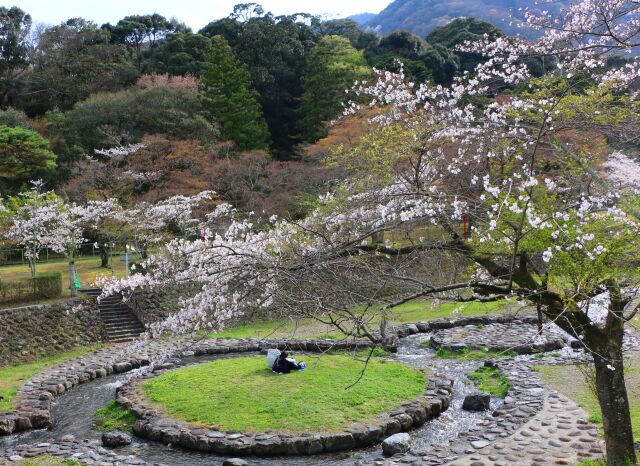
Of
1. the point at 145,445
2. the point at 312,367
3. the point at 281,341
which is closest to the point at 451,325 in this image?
the point at 281,341

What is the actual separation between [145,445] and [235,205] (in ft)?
61.2

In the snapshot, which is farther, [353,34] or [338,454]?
[353,34]

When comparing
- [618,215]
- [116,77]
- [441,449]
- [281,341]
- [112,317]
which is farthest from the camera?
[116,77]

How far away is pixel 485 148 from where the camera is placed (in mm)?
8969

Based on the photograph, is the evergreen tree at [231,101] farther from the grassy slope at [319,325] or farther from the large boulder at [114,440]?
the large boulder at [114,440]

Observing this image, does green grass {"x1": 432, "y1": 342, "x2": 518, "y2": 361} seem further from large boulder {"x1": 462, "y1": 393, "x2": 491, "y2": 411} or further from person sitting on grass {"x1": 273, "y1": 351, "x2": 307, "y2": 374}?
person sitting on grass {"x1": 273, "y1": 351, "x2": 307, "y2": 374}

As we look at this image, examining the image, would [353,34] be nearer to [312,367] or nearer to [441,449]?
[312,367]

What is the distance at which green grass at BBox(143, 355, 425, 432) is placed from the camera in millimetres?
10391

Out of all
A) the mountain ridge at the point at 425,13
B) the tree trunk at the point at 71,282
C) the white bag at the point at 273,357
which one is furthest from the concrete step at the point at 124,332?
the mountain ridge at the point at 425,13

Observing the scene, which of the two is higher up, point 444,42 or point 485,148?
point 444,42

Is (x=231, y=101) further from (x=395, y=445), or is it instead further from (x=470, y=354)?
(x=395, y=445)

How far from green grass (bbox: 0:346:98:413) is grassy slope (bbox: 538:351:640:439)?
11416 mm

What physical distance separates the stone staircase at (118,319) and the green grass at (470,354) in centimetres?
1099

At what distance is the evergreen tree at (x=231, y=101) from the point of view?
34094 millimetres
